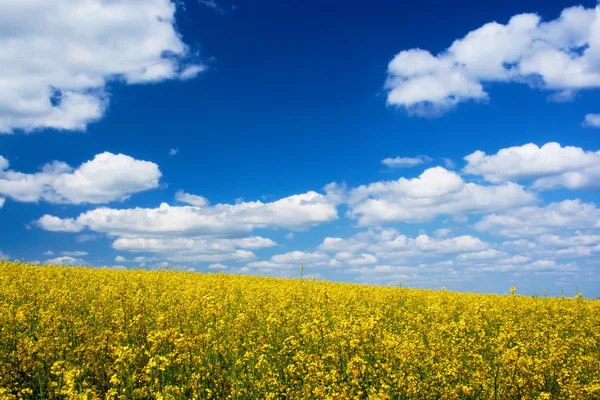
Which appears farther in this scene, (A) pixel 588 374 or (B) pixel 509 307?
(B) pixel 509 307

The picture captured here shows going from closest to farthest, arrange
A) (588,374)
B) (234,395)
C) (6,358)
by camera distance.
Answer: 1. (234,395)
2. (6,358)
3. (588,374)

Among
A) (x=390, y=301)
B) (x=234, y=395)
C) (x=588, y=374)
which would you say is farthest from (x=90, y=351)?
(x=390, y=301)

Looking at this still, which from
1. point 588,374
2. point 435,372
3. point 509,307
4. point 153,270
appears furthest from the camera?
point 153,270

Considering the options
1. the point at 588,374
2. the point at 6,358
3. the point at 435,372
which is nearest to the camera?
the point at 435,372

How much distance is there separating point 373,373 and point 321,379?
1.05 metres

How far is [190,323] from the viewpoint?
9180 mm

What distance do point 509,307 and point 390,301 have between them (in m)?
4.77

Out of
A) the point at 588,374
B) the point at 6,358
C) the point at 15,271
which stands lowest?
the point at 588,374

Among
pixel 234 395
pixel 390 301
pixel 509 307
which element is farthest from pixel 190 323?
pixel 509 307

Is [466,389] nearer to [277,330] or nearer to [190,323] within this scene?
[277,330]

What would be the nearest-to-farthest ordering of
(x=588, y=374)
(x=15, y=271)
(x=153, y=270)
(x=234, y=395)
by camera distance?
(x=234, y=395) → (x=588, y=374) → (x=15, y=271) → (x=153, y=270)

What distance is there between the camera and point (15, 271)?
18.6 m

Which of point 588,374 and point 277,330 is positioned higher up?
point 277,330

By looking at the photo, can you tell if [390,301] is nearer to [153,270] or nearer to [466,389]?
[466,389]
